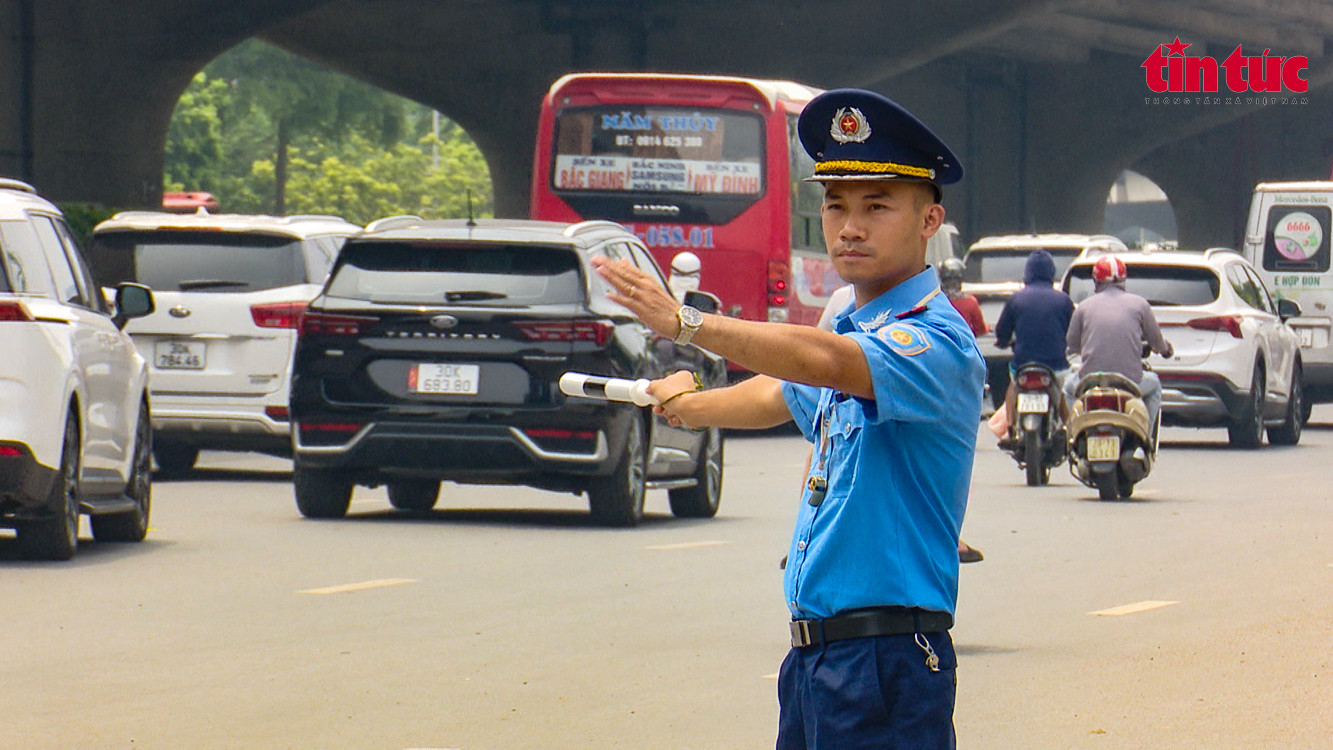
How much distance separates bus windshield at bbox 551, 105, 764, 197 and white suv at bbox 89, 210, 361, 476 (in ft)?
25.5

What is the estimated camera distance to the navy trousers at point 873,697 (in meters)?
3.63

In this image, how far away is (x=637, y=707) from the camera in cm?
739

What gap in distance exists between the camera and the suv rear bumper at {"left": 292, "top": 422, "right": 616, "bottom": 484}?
513 inches

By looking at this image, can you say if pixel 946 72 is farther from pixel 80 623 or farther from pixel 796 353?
pixel 796 353

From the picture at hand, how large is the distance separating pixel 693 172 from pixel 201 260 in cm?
816

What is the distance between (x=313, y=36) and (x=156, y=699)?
39697 mm

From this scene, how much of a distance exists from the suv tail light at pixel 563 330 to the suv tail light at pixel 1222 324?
33.3ft

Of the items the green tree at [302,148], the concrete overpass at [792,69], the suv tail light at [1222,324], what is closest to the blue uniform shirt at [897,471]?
the suv tail light at [1222,324]

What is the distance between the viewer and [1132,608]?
1009 cm

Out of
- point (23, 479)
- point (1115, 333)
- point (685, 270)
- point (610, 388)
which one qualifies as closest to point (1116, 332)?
point (1115, 333)

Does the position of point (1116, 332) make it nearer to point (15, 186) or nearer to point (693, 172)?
point (15, 186)

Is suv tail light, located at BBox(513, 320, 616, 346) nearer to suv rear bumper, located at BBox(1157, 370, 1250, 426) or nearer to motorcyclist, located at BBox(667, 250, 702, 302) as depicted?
motorcyclist, located at BBox(667, 250, 702, 302)

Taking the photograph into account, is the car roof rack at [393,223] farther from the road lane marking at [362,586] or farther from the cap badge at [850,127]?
the cap badge at [850,127]

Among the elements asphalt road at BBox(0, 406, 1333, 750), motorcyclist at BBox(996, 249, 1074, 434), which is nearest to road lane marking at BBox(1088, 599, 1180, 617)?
asphalt road at BBox(0, 406, 1333, 750)
